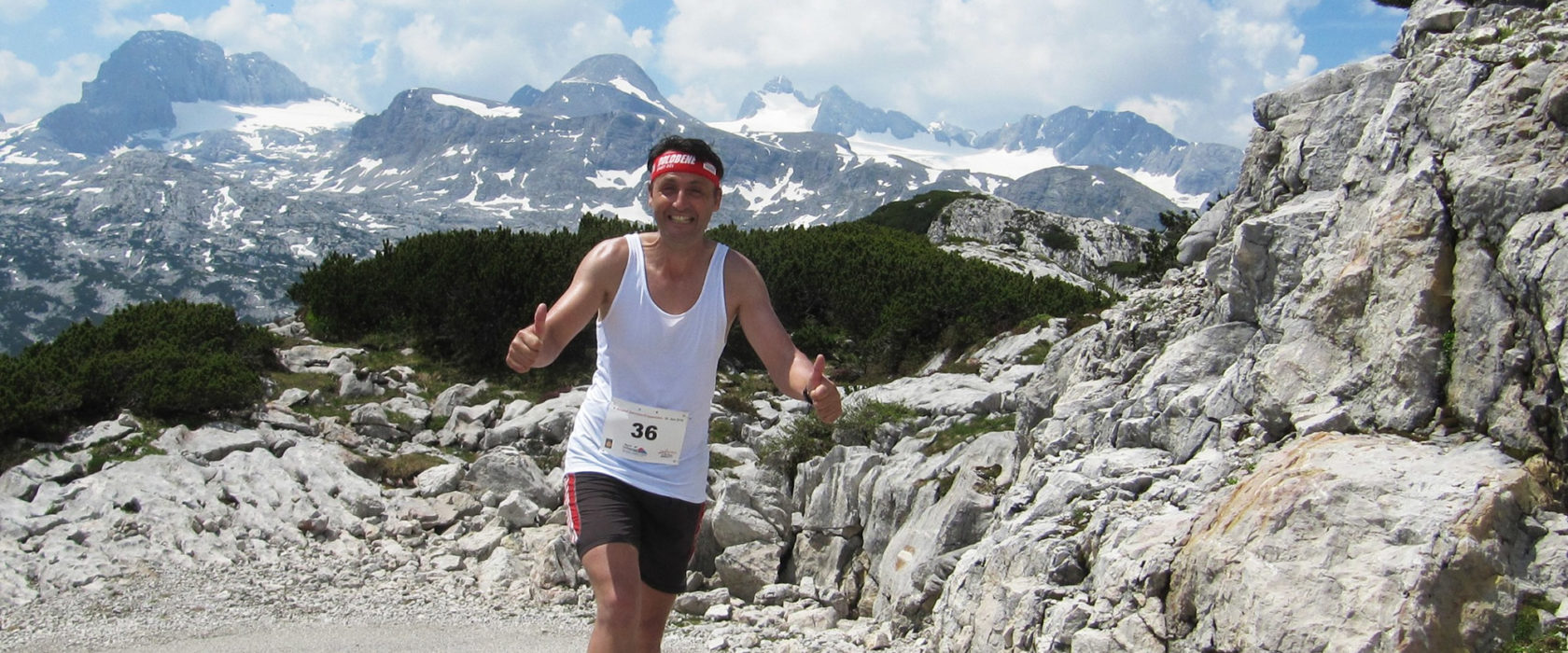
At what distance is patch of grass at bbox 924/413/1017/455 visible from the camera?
11.3 m

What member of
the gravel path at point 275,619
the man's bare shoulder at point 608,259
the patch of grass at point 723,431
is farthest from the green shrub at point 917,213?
the man's bare shoulder at point 608,259

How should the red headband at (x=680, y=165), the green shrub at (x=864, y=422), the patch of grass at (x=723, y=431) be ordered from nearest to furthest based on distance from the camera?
the red headband at (x=680, y=165)
the green shrub at (x=864, y=422)
the patch of grass at (x=723, y=431)

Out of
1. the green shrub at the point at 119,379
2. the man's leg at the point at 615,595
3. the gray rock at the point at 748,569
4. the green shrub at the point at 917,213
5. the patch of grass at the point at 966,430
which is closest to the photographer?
the man's leg at the point at 615,595

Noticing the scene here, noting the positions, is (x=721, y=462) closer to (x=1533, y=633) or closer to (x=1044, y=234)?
(x=1533, y=633)

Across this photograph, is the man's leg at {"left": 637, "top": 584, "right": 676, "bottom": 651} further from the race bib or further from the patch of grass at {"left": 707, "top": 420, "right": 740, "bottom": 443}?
the patch of grass at {"left": 707, "top": 420, "right": 740, "bottom": 443}

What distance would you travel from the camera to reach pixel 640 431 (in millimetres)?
4141

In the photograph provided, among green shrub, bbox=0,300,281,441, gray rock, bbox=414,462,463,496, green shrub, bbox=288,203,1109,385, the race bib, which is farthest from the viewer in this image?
green shrub, bbox=288,203,1109,385

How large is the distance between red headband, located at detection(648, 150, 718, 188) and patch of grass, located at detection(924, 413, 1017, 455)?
7.38 meters

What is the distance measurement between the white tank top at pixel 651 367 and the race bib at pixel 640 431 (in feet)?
0.09

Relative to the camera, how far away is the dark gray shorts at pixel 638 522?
158 inches

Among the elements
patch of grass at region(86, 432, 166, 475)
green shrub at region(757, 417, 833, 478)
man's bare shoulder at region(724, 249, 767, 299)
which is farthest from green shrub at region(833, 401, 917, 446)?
patch of grass at region(86, 432, 166, 475)

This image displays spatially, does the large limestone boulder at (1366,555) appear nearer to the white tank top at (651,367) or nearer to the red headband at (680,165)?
the white tank top at (651,367)

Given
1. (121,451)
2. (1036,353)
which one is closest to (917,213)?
(1036,353)

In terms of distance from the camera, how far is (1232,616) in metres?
5.02
